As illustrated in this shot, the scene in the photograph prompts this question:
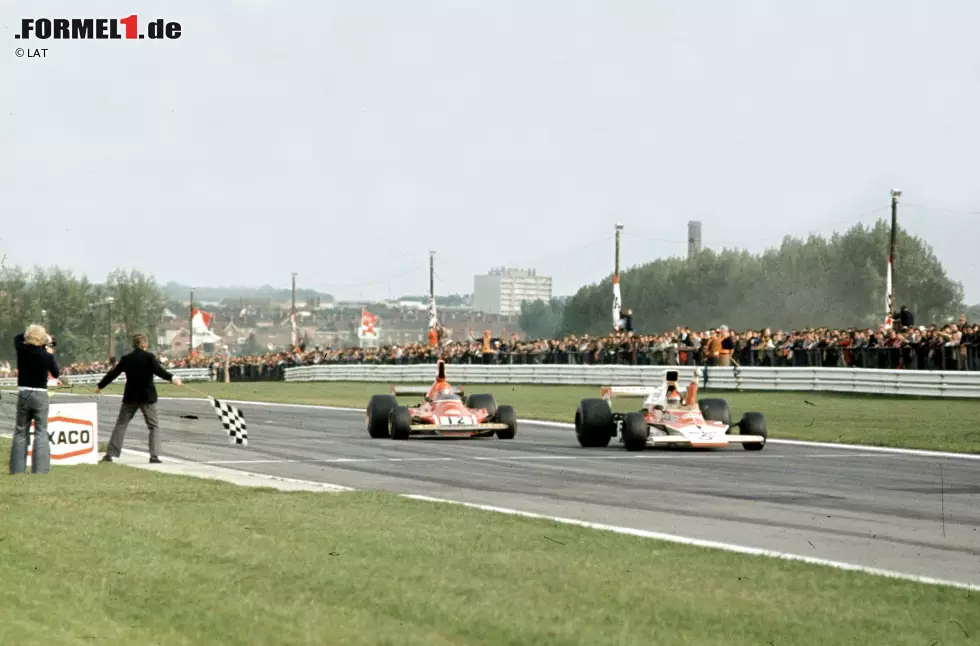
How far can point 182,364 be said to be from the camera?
110 m

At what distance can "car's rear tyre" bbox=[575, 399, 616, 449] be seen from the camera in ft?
83.7

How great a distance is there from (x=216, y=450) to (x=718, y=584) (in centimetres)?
1641

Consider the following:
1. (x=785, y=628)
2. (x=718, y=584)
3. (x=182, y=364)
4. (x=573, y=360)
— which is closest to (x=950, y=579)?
(x=718, y=584)

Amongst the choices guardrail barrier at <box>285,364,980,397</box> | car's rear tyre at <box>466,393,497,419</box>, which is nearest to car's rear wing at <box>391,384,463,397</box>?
car's rear tyre at <box>466,393,497,419</box>

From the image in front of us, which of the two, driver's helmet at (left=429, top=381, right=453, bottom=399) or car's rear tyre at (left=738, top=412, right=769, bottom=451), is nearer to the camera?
car's rear tyre at (left=738, top=412, right=769, bottom=451)

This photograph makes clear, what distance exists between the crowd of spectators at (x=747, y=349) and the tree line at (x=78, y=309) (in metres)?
102

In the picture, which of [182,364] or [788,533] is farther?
[182,364]

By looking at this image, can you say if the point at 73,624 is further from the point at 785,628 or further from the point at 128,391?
the point at 128,391

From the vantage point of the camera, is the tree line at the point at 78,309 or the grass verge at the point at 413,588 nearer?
the grass verge at the point at 413,588

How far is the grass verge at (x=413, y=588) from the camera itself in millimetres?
7965

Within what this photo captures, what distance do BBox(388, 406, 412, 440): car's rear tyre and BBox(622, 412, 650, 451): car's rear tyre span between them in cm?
451

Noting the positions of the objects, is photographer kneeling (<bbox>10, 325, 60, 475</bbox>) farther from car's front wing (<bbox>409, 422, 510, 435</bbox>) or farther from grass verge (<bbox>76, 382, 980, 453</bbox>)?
grass verge (<bbox>76, 382, 980, 453</bbox>)

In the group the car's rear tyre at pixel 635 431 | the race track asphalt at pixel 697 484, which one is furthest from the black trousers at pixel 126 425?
the car's rear tyre at pixel 635 431

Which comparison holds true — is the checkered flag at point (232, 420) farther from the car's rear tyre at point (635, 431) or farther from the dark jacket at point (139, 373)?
the car's rear tyre at point (635, 431)
